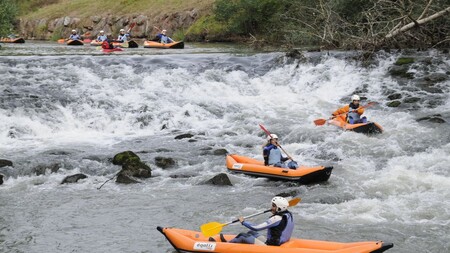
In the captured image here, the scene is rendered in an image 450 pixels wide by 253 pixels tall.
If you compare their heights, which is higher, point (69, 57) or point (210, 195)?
point (69, 57)

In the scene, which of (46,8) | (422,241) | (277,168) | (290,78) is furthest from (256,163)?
(46,8)

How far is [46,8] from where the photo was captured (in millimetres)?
45094

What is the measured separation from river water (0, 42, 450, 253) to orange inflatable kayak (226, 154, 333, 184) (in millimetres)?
174

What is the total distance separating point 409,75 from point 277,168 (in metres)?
8.90

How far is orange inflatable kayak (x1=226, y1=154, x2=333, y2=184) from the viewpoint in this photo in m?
10.4

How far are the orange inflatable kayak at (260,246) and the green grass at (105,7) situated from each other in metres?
26.0

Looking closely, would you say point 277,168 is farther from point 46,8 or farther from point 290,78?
point 46,8

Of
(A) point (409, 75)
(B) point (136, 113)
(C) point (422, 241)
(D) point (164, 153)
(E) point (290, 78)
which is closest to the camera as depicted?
(C) point (422, 241)

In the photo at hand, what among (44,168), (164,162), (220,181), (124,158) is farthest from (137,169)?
(44,168)

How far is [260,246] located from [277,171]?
3744 millimetres

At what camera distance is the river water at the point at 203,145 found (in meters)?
8.55

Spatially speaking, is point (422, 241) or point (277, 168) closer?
point (422, 241)

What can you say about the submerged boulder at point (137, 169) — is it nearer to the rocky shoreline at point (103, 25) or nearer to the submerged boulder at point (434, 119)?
the submerged boulder at point (434, 119)

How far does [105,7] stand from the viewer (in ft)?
131
